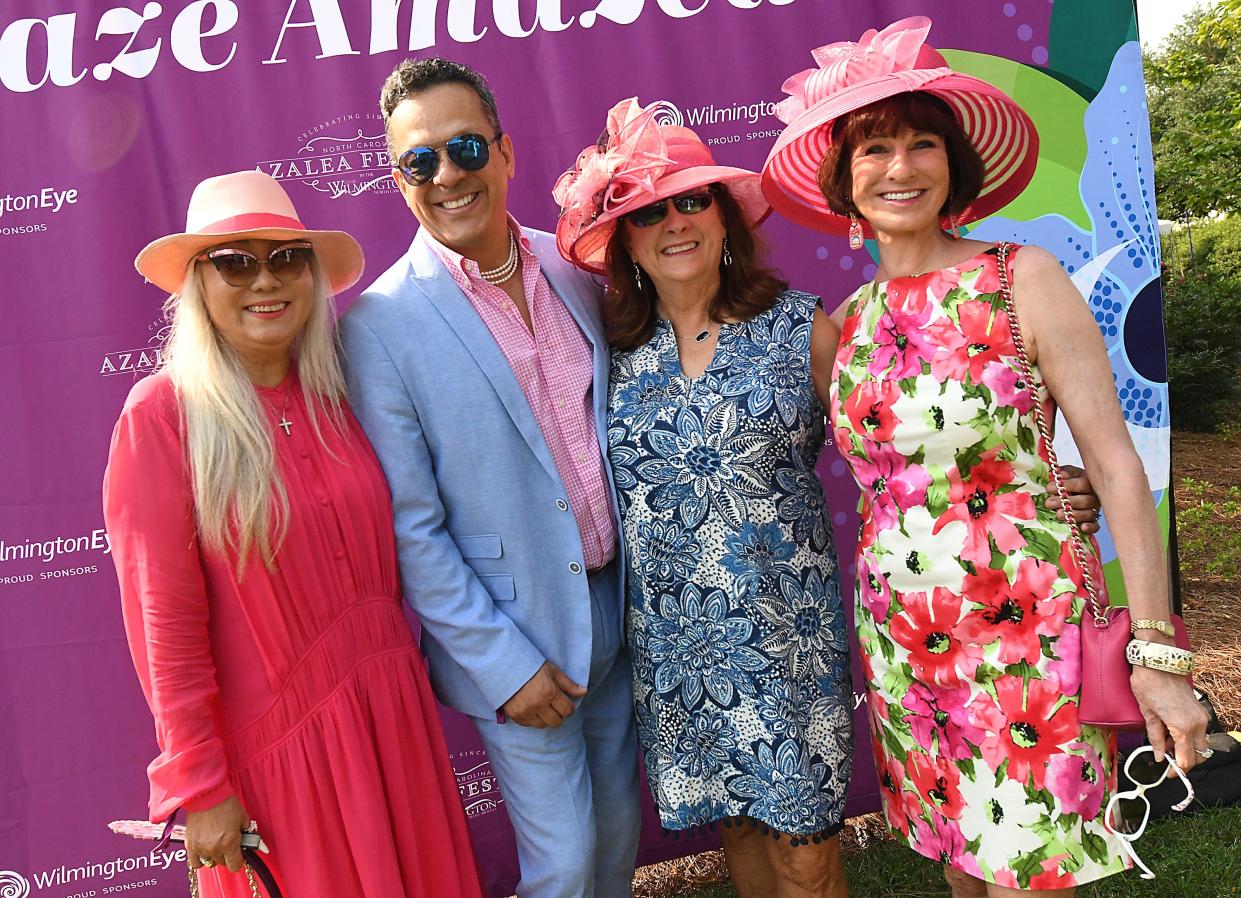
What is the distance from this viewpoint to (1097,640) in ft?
6.46

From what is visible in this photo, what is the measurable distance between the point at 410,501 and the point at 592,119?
173 centimetres

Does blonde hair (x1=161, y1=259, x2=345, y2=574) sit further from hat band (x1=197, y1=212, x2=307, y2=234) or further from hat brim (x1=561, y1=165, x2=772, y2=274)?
hat brim (x1=561, y1=165, x2=772, y2=274)

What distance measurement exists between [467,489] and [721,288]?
0.84 meters

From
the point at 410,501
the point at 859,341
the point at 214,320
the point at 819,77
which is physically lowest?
the point at 410,501

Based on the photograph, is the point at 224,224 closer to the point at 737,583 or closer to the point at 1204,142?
the point at 737,583

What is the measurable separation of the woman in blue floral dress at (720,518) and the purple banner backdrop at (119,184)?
947mm

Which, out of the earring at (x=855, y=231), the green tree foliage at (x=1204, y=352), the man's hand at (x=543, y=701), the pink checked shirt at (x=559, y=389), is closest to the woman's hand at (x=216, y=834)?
the man's hand at (x=543, y=701)

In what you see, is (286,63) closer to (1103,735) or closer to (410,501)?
(410,501)

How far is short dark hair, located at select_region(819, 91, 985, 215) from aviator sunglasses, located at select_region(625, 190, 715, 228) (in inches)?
13.0

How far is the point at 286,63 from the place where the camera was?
3170mm

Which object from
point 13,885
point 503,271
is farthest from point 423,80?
point 13,885

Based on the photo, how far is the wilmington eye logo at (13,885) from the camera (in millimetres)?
3213

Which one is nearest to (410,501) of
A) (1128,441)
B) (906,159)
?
(906,159)

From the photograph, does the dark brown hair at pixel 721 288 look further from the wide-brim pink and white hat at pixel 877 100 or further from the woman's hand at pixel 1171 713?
the woman's hand at pixel 1171 713
